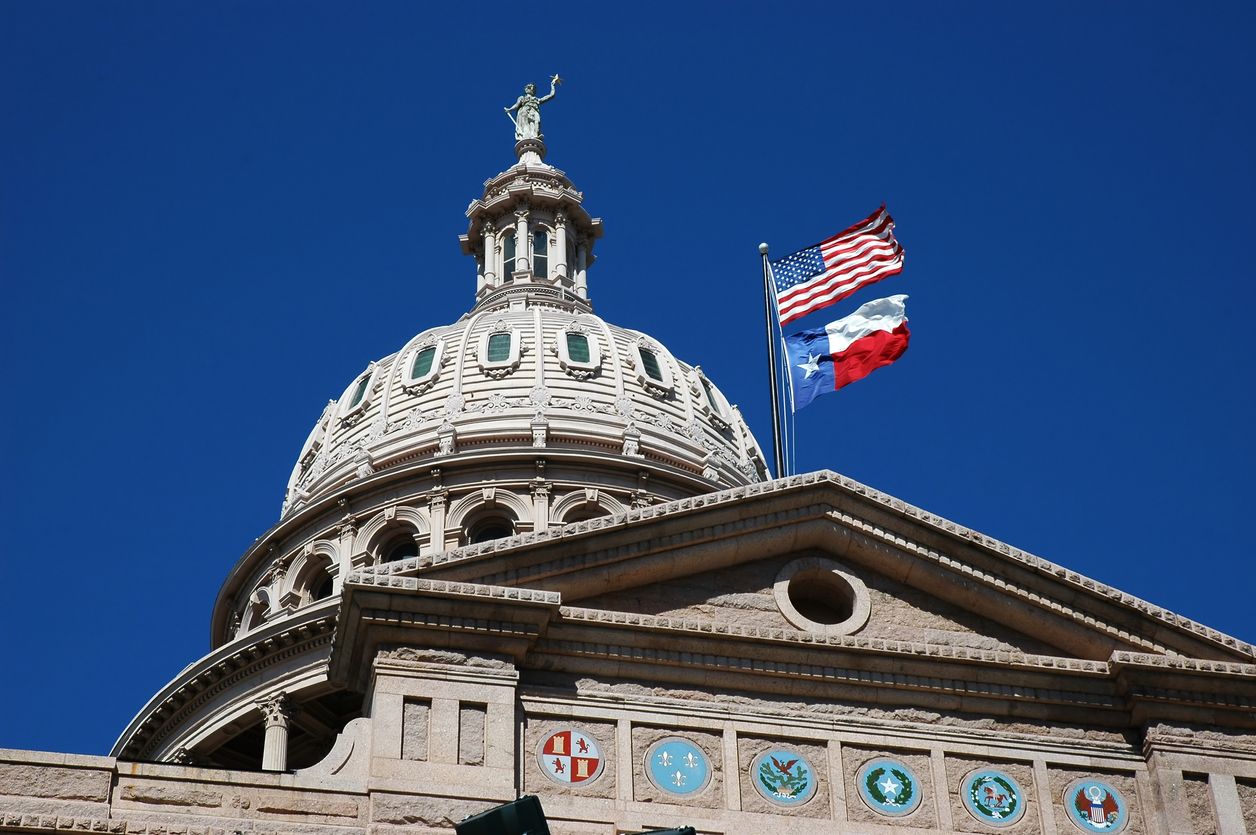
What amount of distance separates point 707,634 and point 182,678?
3944 centimetres

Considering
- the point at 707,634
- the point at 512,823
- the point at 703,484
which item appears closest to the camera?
the point at 512,823

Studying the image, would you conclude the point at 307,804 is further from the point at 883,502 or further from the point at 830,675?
the point at 883,502

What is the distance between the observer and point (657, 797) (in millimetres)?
27156

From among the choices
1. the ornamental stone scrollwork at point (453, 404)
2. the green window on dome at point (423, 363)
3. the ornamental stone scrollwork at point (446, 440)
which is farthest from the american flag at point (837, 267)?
the green window on dome at point (423, 363)

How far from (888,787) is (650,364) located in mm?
49296

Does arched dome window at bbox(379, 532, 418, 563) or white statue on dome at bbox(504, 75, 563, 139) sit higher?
white statue on dome at bbox(504, 75, 563, 139)

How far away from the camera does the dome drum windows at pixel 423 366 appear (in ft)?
244

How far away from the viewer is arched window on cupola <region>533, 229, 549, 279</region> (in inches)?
3391

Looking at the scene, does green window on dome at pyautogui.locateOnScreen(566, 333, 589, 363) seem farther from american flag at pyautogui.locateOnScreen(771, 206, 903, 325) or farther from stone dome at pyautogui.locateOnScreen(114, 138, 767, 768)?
american flag at pyautogui.locateOnScreen(771, 206, 903, 325)

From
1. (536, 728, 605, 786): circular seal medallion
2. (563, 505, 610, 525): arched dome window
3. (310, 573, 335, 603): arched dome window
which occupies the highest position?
(563, 505, 610, 525): arched dome window

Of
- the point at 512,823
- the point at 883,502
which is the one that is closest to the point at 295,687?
the point at 883,502

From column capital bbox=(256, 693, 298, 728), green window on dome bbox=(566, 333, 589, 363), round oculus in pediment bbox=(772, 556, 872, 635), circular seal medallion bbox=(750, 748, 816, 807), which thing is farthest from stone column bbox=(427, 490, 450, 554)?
circular seal medallion bbox=(750, 748, 816, 807)

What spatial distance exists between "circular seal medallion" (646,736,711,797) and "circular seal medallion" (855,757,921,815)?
194 centimetres

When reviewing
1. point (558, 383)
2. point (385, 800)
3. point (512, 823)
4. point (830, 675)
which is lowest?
point (512, 823)
